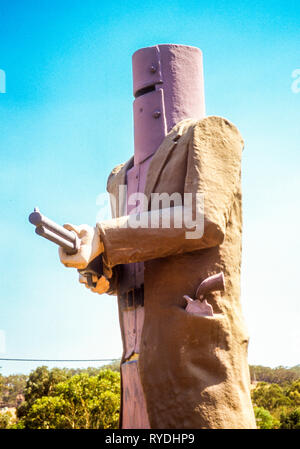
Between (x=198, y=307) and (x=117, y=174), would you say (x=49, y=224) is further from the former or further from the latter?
(x=117, y=174)

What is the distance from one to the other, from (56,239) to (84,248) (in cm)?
22

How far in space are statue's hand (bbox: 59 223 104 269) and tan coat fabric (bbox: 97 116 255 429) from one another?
2.3 inches

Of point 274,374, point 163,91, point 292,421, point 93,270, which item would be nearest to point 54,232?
point 93,270

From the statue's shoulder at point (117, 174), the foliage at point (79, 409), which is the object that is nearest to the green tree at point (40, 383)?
the foliage at point (79, 409)

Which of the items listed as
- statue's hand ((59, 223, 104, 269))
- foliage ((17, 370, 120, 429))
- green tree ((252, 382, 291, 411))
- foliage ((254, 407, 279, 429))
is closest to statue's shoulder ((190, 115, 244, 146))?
statue's hand ((59, 223, 104, 269))

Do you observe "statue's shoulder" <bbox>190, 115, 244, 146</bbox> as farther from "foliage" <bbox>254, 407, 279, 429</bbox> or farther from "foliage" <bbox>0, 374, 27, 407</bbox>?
"foliage" <bbox>0, 374, 27, 407</bbox>

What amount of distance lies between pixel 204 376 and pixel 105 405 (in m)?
18.7

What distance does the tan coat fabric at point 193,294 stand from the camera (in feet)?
13.4

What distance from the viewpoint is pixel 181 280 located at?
4.36 metres

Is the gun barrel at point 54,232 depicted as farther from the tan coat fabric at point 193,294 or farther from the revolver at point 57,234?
the tan coat fabric at point 193,294

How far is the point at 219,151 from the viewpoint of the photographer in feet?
15.0

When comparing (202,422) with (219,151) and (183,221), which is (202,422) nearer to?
(183,221)

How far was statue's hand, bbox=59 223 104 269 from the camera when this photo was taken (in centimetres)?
405
